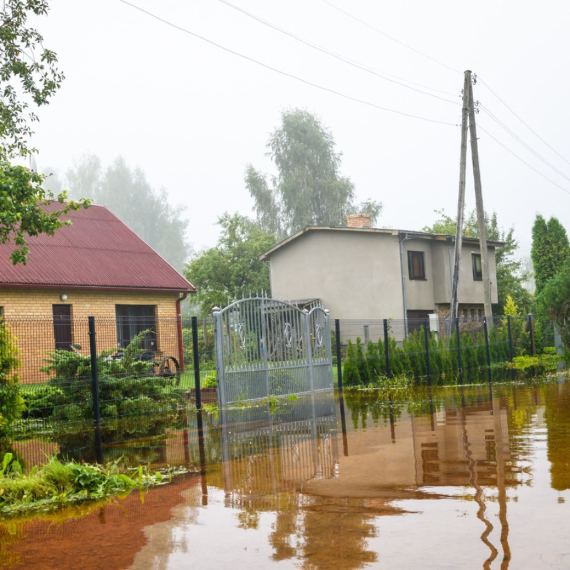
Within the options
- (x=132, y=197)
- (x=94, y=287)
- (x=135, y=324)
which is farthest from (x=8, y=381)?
(x=132, y=197)

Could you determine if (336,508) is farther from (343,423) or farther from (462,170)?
(462,170)

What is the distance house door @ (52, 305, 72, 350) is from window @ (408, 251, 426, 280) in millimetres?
17892

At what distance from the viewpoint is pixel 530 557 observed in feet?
17.1

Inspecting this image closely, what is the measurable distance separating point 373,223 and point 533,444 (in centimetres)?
6199

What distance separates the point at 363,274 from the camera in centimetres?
3847

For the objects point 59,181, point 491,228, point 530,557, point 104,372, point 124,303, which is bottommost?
point 530,557

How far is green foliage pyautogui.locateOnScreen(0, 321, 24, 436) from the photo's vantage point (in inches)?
499

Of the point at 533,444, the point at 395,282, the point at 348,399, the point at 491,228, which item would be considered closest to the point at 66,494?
the point at 533,444

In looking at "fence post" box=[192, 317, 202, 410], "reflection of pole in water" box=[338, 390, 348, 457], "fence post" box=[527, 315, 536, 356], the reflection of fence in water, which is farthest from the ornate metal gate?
"fence post" box=[527, 315, 536, 356]

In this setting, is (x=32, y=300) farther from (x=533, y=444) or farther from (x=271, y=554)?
(x=271, y=554)

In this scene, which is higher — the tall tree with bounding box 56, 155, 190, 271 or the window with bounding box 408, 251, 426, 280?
the tall tree with bounding box 56, 155, 190, 271

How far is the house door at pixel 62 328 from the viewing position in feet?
73.4

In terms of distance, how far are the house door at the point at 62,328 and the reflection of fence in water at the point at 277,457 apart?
9.49 metres

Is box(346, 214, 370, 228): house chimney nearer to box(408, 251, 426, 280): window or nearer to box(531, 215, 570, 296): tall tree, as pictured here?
box(408, 251, 426, 280): window
